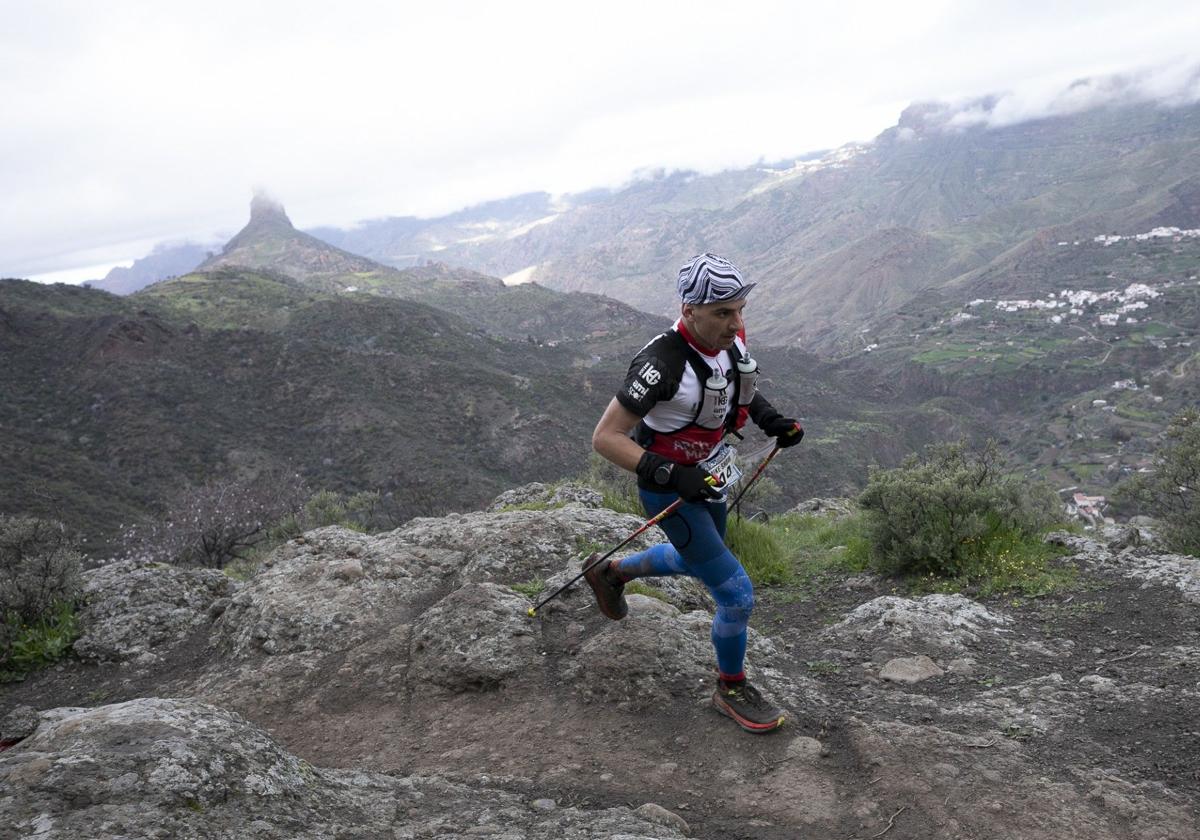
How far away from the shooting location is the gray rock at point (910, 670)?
5.11m

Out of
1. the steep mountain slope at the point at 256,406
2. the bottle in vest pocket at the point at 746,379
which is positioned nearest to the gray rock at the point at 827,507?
the bottle in vest pocket at the point at 746,379

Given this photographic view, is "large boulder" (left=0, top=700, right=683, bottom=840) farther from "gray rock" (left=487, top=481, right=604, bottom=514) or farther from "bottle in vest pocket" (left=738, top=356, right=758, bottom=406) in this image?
"gray rock" (left=487, top=481, right=604, bottom=514)

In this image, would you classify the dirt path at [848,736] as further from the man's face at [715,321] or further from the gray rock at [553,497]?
the gray rock at [553,497]

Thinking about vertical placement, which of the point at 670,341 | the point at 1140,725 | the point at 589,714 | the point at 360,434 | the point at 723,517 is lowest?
the point at 360,434

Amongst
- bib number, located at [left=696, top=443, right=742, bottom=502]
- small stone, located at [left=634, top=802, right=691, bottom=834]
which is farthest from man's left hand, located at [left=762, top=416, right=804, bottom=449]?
small stone, located at [left=634, top=802, right=691, bottom=834]

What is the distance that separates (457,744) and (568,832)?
4.55 ft

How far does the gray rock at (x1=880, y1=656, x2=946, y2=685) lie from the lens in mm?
5109

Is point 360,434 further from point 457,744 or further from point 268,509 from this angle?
point 457,744

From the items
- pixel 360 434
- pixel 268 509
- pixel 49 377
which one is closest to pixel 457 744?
pixel 268 509

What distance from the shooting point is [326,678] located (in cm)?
549

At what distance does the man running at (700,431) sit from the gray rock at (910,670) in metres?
1.32

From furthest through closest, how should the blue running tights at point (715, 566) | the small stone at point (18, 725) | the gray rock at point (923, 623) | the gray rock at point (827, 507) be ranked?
the gray rock at point (827, 507) → the gray rock at point (923, 623) → the blue running tights at point (715, 566) → the small stone at point (18, 725)

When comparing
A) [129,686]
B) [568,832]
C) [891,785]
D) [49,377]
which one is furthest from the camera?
[49,377]

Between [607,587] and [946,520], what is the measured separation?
417 centimetres
